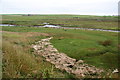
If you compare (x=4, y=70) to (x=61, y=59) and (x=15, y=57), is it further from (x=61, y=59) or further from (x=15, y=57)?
(x=61, y=59)

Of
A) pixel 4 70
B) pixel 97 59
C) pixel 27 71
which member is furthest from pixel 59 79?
pixel 97 59

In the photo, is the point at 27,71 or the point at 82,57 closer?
the point at 27,71

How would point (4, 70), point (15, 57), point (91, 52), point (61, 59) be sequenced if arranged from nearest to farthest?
point (4, 70) → point (15, 57) → point (61, 59) → point (91, 52)

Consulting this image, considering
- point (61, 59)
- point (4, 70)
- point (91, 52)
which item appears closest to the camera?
point (4, 70)

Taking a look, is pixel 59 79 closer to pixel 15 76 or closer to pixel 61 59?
pixel 15 76

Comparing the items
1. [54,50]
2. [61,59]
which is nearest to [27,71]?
[61,59]

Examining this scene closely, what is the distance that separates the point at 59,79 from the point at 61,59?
10.8 meters

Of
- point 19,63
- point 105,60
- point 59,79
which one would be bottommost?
point 105,60

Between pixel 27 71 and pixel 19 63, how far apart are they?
59cm

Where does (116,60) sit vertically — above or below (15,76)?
below

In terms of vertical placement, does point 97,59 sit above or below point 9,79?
below

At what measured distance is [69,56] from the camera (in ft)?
68.6

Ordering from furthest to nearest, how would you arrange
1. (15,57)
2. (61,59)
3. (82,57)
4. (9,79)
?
(82,57) → (61,59) → (15,57) → (9,79)

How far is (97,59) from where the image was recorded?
1933 centimetres
